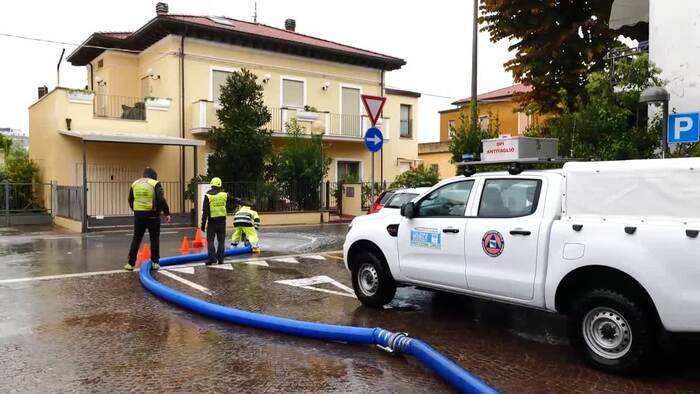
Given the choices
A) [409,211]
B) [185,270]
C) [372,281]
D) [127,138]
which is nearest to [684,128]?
[409,211]

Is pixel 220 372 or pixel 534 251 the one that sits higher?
pixel 534 251

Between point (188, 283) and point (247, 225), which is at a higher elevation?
point (247, 225)

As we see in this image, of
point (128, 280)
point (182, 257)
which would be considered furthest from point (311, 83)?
point (128, 280)

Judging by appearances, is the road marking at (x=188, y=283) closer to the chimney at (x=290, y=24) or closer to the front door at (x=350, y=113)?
the front door at (x=350, y=113)

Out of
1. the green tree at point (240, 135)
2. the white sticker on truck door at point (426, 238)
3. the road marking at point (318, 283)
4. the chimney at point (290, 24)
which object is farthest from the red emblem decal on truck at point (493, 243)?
the chimney at point (290, 24)

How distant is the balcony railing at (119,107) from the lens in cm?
2262

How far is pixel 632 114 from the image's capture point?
36.4 ft

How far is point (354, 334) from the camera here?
5816 mm

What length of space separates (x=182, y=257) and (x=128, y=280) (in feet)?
6.10

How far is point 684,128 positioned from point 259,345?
8102 mm

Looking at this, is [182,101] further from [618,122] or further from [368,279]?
[368,279]

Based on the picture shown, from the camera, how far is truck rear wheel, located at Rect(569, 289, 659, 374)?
484cm

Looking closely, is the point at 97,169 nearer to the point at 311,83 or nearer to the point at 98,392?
the point at 311,83

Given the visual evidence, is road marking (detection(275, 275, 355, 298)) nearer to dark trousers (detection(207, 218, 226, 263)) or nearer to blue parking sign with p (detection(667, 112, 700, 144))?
dark trousers (detection(207, 218, 226, 263))
